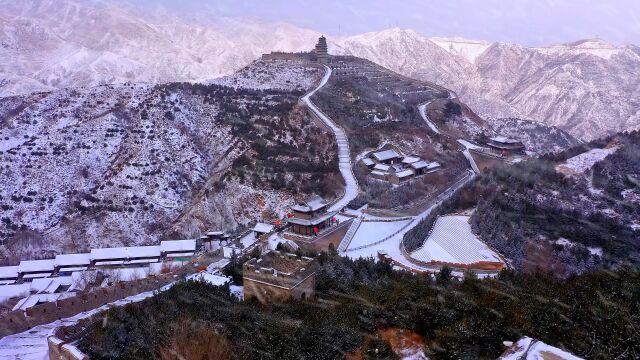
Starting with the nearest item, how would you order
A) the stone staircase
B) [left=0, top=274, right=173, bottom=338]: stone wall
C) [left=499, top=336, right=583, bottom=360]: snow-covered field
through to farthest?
[left=499, top=336, right=583, bottom=360]: snow-covered field < [left=0, top=274, right=173, bottom=338]: stone wall < the stone staircase

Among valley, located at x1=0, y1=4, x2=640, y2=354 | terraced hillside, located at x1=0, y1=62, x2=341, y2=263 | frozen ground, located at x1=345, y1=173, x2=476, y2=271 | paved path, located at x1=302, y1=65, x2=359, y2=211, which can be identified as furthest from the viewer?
terraced hillside, located at x1=0, y1=62, x2=341, y2=263

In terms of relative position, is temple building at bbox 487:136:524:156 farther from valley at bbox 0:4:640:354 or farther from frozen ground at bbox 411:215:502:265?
frozen ground at bbox 411:215:502:265

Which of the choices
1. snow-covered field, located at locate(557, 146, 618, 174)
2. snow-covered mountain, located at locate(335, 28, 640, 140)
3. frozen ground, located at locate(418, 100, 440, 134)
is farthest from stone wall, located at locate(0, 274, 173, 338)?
snow-covered mountain, located at locate(335, 28, 640, 140)

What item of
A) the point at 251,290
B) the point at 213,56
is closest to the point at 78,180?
the point at 251,290

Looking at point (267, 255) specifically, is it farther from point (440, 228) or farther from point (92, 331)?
point (440, 228)

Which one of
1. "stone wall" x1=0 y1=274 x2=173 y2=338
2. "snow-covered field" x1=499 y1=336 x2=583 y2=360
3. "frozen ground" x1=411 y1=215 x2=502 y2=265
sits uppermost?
"snow-covered field" x1=499 y1=336 x2=583 y2=360

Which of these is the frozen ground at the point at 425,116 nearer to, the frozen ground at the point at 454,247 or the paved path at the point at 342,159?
the paved path at the point at 342,159

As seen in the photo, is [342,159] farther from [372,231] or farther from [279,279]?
[279,279]
